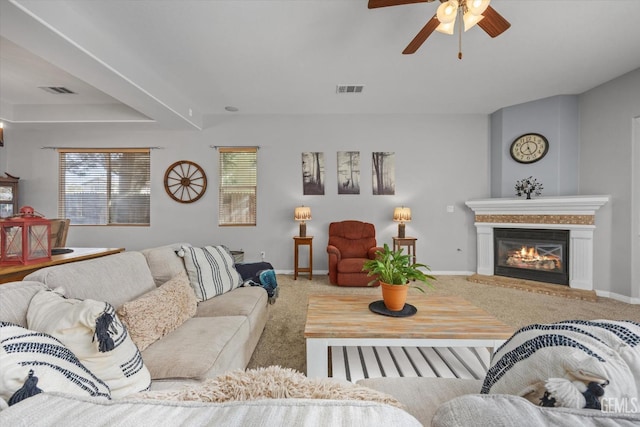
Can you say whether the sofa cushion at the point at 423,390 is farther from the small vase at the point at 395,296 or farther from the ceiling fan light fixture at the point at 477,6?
the ceiling fan light fixture at the point at 477,6

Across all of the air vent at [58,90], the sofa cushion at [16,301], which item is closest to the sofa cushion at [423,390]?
the sofa cushion at [16,301]

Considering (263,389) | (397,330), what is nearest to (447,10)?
(397,330)

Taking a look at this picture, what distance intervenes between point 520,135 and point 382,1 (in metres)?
3.63

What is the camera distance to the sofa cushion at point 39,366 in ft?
2.03

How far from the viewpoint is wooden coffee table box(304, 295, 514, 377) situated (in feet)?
5.02

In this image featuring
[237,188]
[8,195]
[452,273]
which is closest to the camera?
[8,195]

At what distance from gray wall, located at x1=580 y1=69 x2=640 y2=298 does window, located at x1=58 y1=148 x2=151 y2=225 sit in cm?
694

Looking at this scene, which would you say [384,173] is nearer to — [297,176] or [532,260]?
[297,176]

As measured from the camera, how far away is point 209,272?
2.13 metres

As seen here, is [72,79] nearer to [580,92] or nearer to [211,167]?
[211,167]

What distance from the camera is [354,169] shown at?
4.62 meters

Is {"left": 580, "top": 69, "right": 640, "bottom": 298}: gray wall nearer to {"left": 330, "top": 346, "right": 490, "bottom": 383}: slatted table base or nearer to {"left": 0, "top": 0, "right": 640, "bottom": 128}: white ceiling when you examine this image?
{"left": 0, "top": 0, "right": 640, "bottom": 128}: white ceiling

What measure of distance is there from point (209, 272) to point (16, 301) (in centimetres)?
119

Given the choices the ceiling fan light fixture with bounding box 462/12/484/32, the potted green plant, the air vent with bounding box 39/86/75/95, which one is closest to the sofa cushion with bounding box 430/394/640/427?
the potted green plant
